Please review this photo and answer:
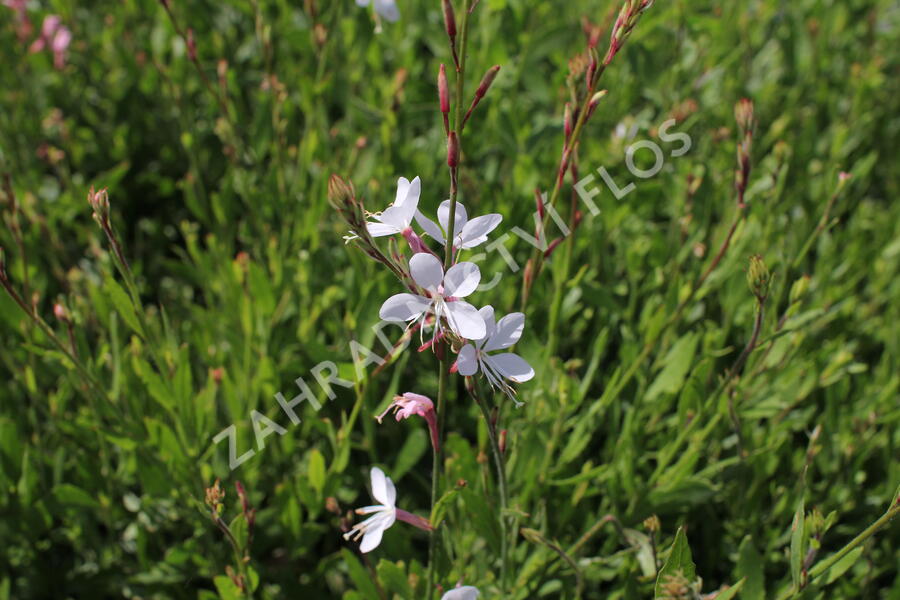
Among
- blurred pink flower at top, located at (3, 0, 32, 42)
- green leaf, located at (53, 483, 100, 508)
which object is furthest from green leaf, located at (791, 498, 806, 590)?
blurred pink flower at top, located at (3, 0, 32, 42)

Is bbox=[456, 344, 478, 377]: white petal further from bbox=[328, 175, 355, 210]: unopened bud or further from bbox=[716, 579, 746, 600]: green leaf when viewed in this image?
bbox=[716, 579, 746, 600]: green leaf

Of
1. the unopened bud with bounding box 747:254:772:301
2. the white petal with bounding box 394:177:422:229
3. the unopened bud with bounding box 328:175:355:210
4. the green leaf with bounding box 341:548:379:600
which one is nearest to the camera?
the unopened bud with bounding box 328:175:355:210

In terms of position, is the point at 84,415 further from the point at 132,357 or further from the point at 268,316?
the point at 268,316

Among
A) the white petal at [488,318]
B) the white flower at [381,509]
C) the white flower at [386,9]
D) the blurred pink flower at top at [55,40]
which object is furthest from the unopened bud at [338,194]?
the blurred pink flower at top at [55,40]

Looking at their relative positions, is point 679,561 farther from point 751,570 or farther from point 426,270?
point 426,270

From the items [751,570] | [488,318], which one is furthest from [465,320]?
[751,570]
